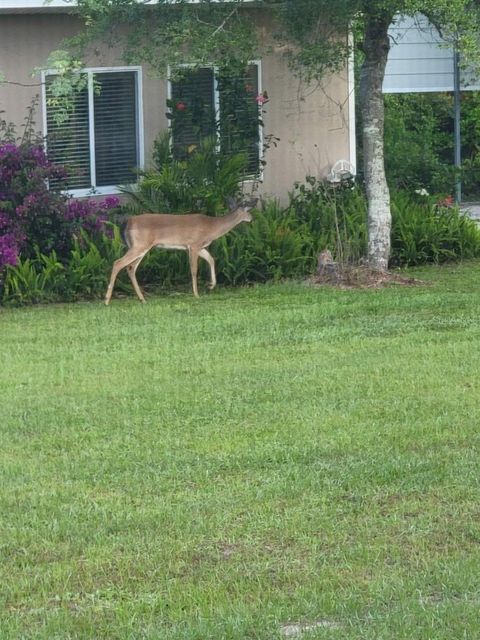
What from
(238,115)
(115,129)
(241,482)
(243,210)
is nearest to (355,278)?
(243,210)

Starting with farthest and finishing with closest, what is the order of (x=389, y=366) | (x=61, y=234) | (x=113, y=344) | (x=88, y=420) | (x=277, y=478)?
(x=61, y=234) → (x=113, y=344) → (x=389, y=366) → (x=88, y=420) → (x=277, y=478)

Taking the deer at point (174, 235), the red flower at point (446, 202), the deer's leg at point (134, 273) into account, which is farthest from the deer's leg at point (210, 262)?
the red flower at point (446, 202)

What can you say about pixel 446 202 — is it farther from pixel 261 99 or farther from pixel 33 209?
pixel 33 209

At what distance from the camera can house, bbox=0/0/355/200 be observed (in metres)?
14.8

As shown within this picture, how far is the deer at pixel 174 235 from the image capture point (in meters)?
13.6

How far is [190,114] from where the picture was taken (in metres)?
16.2

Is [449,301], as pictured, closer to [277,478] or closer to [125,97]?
[125,97]

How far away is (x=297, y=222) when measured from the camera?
1570cm

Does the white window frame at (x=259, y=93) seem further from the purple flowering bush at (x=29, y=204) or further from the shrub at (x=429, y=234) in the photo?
the purple flowering bush at (x=29, y=204)

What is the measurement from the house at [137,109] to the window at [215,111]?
2cm

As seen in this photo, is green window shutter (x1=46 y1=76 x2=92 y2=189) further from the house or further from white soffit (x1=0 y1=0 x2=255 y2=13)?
white soffit (x1=0 y1=0 x2=255 y2=13)

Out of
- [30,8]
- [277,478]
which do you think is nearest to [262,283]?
[30,8]

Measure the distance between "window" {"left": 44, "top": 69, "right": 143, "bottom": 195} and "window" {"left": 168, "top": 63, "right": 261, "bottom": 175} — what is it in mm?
489

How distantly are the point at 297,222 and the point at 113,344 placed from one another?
5.38m
